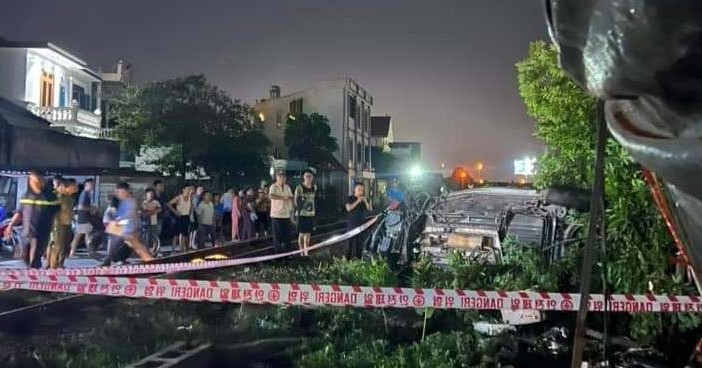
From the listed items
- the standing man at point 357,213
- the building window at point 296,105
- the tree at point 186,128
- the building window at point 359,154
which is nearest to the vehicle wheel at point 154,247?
the standing man at point 357,213

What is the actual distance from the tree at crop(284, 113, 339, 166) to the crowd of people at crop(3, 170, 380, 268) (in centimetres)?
2992

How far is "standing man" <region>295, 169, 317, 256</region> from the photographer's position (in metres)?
12.7

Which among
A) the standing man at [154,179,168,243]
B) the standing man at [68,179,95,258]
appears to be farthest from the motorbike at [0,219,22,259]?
the standing man at [154,179,168,243]

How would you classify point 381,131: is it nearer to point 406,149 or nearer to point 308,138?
point 406,149

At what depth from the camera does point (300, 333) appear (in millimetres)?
7289

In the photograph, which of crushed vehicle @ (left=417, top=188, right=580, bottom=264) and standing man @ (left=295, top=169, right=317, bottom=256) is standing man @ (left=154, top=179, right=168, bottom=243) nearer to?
standing man @ (left=295, top=169, right=317, bottom=256)

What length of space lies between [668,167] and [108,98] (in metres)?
44.4

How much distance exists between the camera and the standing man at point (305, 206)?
41.6 feet

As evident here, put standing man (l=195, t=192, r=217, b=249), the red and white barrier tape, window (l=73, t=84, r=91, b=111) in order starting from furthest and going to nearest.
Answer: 1. window (l=73, t=84, r=91, b=111)
2. standing man (l=195, t=192, r=217, b=249)
3. the red and white barrier tape

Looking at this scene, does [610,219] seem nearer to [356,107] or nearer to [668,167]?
[668,167]

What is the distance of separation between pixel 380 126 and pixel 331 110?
1051 inches

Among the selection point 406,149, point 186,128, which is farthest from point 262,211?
point 406,149

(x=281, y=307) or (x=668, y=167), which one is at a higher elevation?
(x=668, y=167)

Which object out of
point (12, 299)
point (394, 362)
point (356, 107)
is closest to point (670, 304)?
point (394, 362)
